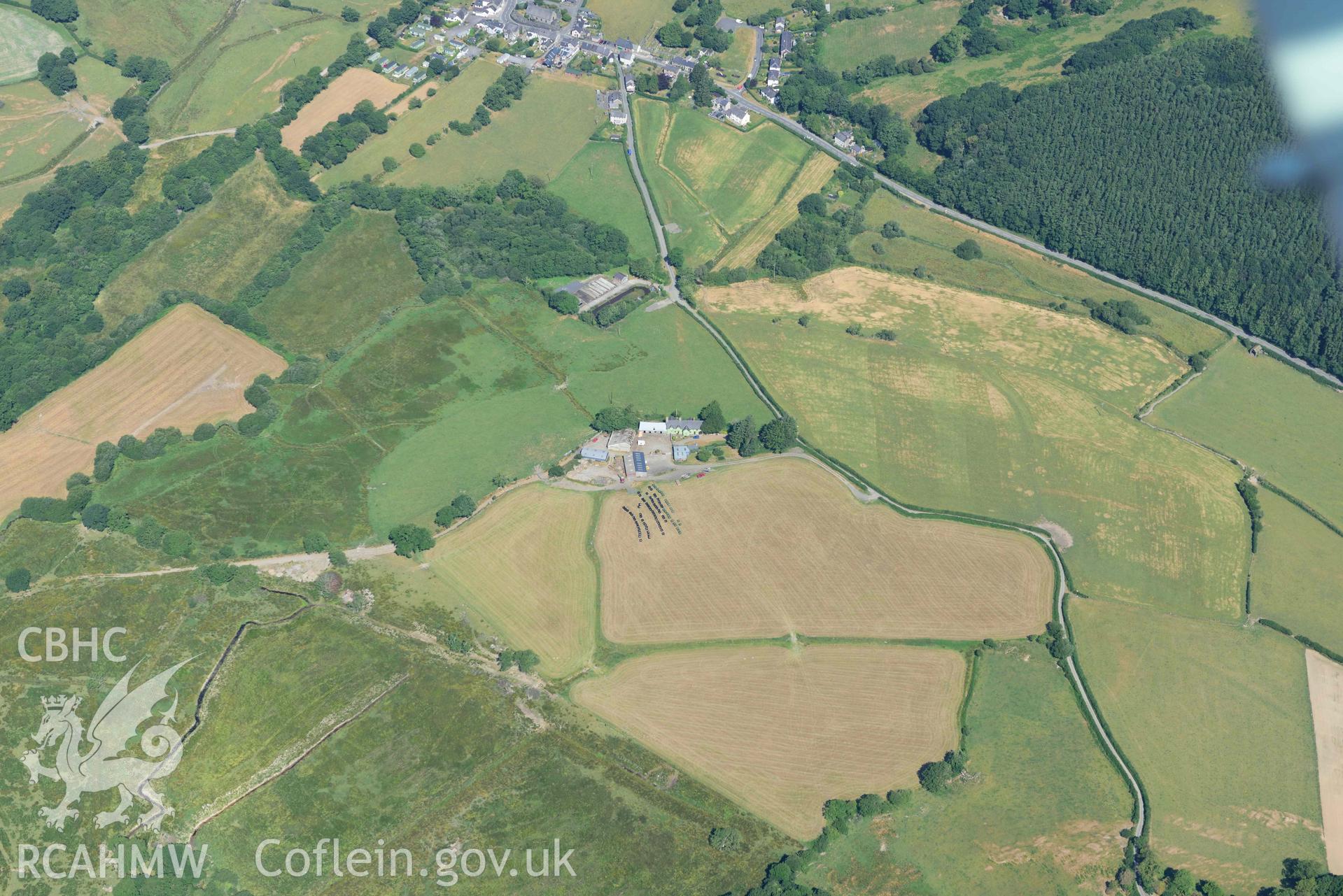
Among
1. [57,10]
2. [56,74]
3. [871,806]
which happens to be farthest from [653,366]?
[57,10]

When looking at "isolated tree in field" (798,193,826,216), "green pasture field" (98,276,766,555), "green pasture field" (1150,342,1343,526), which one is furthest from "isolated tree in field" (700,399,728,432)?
"green pasture field" (1150,342,1343,526)

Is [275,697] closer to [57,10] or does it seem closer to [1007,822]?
[1007,822]

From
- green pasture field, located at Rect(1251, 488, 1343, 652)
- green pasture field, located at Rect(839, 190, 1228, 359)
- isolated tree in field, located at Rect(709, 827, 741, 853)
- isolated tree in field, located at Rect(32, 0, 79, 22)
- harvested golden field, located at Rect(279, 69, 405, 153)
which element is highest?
isolated tree in field, located at Rect(32, 0, 79, 22)

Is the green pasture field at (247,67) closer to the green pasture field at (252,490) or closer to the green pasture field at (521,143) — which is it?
the green pasture field at (521,143)

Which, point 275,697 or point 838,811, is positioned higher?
point 275,697

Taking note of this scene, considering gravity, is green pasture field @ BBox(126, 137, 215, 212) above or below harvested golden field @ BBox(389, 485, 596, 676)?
above

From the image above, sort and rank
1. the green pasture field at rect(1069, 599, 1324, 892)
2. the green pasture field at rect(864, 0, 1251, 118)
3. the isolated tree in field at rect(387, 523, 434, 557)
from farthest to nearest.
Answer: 1. the green pasture field at rect(864, 0, 1251, 118)
2. the isolated tree in field at rect(387, 523, 434, 557)
3. the green pasture field at rect(1069, 599, 1324, 892)

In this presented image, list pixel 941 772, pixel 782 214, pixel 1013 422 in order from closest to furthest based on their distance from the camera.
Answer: pixel 941 772 → pixel 1013 422 → pixel 782 214

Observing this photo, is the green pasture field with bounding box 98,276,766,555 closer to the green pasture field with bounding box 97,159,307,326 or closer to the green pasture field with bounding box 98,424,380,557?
the green pasture field with bounding box 98,424,380,557

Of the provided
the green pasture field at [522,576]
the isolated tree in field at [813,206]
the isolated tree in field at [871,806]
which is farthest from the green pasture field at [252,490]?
the isolated tree in field at [813,206]
